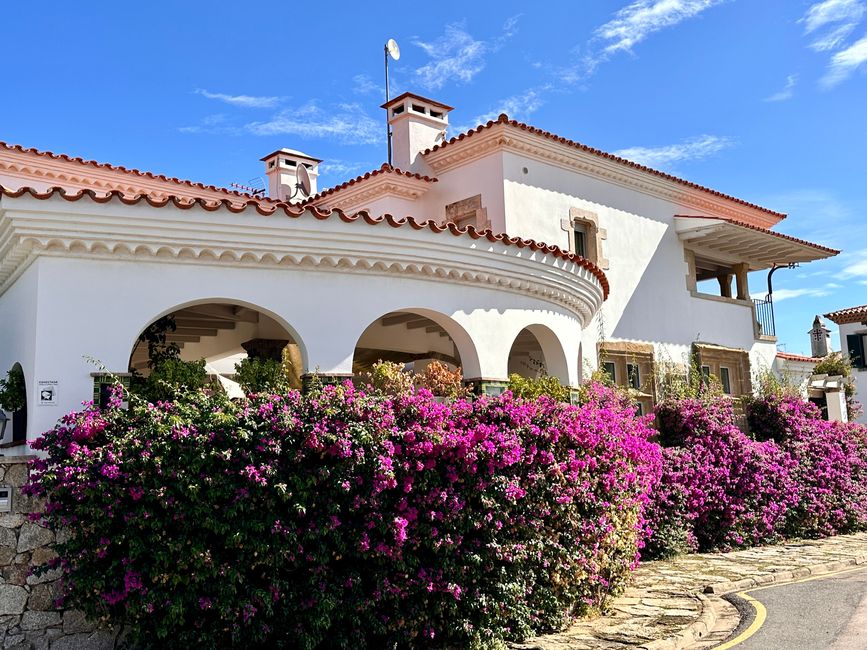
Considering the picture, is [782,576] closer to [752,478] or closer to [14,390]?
[752,478]

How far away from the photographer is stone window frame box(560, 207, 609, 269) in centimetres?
1784

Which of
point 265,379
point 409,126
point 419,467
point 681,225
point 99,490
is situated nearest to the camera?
point 99,490

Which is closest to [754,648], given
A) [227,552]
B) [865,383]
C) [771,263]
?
[227,552]

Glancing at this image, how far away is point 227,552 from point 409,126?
13.0 m

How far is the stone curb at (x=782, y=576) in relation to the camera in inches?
424

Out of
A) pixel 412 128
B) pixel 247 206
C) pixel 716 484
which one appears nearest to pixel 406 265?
pixel 247 206

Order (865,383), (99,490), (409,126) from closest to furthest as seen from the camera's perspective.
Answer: (99,490), (409,126), (865,383)

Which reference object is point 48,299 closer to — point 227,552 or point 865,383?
point 227,552

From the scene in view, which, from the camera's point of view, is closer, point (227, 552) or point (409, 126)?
point (227, 552)

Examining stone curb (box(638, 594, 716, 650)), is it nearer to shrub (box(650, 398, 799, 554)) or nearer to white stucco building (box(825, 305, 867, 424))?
shrub (box(650, 398, 799, 554))

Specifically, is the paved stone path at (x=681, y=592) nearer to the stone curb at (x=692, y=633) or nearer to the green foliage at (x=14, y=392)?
the stone curb at (x=692, y=633)

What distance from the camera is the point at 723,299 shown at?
21719 mm

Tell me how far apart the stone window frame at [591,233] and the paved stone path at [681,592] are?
6.91 meters

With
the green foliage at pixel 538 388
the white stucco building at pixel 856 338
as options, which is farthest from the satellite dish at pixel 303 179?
the white stucco building at pixel 856 338
